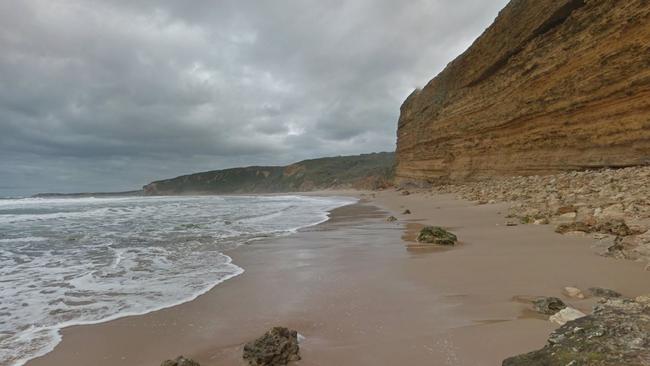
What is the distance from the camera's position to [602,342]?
1.46m

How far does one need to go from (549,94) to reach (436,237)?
471 inches

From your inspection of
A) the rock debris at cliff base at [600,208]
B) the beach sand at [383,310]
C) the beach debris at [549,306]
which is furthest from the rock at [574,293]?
the rock debris at cliff base at [600,208]

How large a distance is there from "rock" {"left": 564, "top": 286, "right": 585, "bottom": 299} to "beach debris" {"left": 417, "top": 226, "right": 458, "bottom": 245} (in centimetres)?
309

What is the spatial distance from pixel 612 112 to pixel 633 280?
1097cm

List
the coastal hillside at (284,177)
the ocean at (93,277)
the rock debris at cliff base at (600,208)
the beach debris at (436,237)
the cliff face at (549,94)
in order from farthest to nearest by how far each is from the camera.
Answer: the coastal hillside at (284,177)
the cliff face at (549,94)
the beach debris at (436,237)
the rock debris at cliff base at (600,208)
the ocean at (93,277)

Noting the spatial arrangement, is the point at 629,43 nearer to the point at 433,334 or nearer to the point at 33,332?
the point at 433,334

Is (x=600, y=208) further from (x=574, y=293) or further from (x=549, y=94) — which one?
(x=549, y=94)

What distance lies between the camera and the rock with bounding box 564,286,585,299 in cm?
304

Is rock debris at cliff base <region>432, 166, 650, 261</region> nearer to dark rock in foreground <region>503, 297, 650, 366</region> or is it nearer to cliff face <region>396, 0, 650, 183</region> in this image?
cliff face <region>396, 0, 650, 183</region>

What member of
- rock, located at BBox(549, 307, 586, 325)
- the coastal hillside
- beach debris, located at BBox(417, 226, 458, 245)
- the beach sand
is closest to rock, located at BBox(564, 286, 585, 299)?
the beach sand

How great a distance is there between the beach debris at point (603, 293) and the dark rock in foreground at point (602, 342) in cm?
149

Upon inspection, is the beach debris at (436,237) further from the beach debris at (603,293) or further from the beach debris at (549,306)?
the beach debris at (549,306)

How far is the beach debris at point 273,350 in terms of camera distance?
7.82 ft

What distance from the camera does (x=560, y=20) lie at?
49.2 feet
